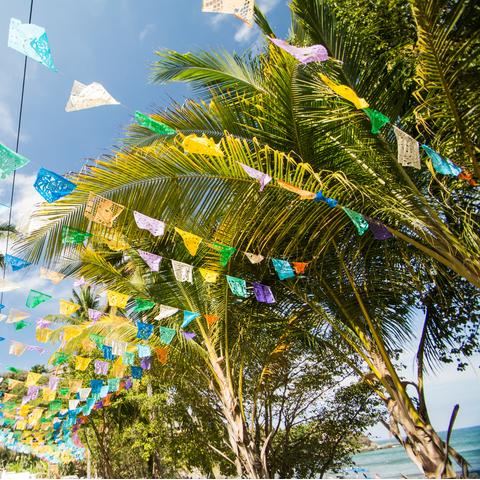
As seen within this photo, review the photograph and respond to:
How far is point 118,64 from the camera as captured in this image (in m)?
5.26

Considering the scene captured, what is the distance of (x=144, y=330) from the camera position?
7.47m

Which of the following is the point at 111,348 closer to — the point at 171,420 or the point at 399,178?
the point at 171,420

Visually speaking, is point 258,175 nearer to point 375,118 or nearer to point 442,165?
point 375,118

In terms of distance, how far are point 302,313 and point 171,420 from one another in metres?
8.73

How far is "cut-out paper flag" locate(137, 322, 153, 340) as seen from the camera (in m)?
7.44

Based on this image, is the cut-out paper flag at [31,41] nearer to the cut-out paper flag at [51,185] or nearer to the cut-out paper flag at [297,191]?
the cut-out paper flag at [51,185]

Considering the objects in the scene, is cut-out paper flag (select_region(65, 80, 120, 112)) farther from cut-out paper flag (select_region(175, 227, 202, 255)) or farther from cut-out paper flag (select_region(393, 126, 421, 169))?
cut-out paper flag (select_region(393, 126, 421, 169))

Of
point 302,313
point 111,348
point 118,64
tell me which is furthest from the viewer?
point 111,348

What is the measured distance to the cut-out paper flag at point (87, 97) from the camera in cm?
338

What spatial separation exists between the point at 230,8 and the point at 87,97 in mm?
1417

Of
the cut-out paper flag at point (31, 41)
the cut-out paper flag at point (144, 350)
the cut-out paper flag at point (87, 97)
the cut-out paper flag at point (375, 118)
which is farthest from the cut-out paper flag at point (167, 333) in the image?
the cut-out paper flag at point (375, 118)

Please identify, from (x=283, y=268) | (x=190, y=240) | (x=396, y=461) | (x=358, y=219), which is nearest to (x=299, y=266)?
(x=283, y=268)

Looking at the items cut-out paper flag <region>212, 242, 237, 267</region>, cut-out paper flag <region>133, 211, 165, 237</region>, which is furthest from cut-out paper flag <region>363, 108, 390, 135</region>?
cut-out paper flag <region>133, 211, 165, 237</region>

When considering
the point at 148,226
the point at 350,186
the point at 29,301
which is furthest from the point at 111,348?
the point at 350,186
